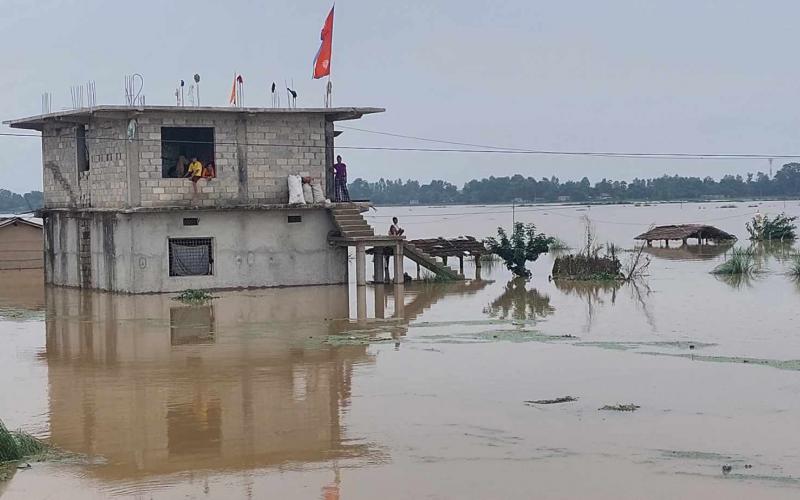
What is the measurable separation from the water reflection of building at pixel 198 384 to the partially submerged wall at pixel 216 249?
2.15 m

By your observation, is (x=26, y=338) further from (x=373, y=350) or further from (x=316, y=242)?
(x=316, y=242)

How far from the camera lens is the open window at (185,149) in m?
29.5

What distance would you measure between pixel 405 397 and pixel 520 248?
67.1ft

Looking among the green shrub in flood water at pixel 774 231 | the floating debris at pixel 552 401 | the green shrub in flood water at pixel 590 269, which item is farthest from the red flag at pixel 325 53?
Result: the green shrub in flood water at pixel 774 231

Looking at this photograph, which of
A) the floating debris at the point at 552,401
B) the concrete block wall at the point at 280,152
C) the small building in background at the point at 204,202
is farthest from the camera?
the concrete block wall at the point at 280,152

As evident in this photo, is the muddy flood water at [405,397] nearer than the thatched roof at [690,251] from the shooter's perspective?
Yes

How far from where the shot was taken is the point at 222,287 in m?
29.1

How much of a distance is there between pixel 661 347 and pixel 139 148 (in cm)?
1422

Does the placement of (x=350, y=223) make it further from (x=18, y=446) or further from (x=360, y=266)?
(x=18, y=446)

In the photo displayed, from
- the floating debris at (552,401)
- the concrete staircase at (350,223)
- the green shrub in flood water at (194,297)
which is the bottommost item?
the floating debris at (552,401)

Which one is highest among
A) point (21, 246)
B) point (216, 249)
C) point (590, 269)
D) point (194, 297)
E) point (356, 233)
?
point (356, 233)

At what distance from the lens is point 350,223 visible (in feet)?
98.3

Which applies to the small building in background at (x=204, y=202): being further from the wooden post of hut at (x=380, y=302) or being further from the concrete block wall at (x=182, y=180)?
the wooden post of hut at (x=380, y=302)

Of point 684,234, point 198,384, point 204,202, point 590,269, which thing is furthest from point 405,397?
point 684,234
